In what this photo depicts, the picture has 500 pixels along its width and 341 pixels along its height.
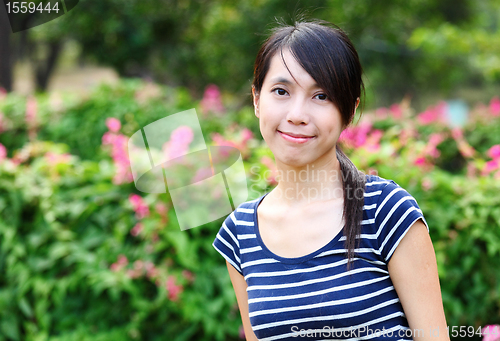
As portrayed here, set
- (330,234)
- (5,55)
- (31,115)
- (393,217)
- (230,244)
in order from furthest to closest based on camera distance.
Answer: (5,55) → (31,115) → (230,244) → (330,234) → (393,217)

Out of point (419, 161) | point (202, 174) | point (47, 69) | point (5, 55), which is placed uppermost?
point (47, 69)

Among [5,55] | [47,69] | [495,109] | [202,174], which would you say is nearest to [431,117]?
[495,109]

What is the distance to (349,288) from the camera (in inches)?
49.1

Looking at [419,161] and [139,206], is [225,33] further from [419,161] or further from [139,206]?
[139,206]

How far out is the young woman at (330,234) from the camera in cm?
122

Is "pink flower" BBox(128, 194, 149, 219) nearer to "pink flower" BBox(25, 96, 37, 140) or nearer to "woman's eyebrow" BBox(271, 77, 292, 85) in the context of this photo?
"woman's eyebrow" BBox(271, 77, 292, 85)

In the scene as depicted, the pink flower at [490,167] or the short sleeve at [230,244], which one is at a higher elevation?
the short sleeve at [230,244]

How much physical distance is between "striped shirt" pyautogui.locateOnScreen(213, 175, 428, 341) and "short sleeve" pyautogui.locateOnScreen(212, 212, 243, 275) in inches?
7.5

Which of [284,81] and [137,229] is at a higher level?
[284,81]

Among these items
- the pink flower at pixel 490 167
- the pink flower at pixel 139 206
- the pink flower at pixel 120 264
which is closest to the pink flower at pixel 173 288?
the pink flower at pixel 120 264

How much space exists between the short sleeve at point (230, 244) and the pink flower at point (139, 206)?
4.52ft

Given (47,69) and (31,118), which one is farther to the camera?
(47,69)

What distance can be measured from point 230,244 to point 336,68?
655 mm

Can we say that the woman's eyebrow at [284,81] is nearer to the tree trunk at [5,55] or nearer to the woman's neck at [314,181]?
the woman's neck at [314,181]
